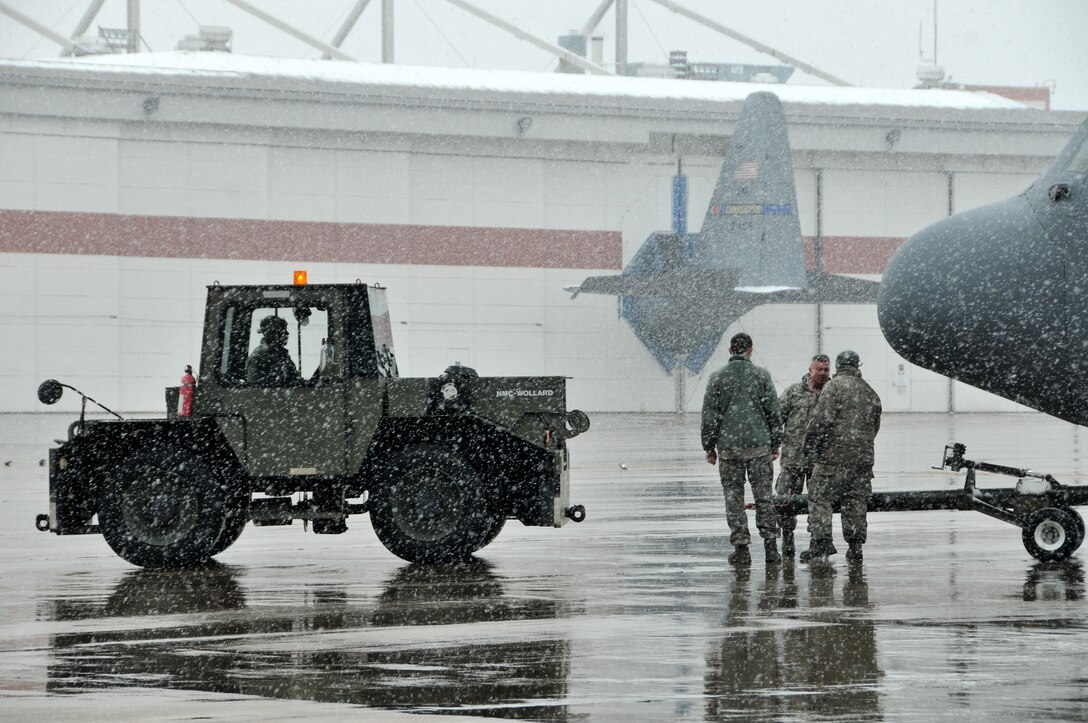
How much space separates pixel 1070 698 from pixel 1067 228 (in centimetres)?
391

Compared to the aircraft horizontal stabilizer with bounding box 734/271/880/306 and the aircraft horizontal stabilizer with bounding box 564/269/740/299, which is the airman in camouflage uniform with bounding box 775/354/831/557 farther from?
the aircraft horizontal stabilizer with bounding box 734/271/880/306

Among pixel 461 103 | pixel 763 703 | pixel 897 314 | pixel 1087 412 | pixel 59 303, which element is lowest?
pixel 763 703

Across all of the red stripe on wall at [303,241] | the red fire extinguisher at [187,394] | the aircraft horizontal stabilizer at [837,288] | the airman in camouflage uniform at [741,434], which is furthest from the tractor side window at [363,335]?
the red stripe on wall at [303,241]

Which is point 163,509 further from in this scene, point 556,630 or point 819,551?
point 819,551

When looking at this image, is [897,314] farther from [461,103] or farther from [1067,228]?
[461,103]

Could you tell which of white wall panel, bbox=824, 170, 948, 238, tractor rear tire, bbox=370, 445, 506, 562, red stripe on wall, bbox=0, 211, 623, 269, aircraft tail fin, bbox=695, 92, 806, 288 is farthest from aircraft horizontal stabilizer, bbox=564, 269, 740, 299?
tractor rear tire, bbox=370, 445, 506, 562

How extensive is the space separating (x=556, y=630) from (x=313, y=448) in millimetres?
3477

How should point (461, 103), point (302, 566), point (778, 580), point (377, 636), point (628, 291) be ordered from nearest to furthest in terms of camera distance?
→ point (377, 636) < point (778, 580) < point (302, 566) < point (628, 291) < point (461, 103)

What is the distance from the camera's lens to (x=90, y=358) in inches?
1693

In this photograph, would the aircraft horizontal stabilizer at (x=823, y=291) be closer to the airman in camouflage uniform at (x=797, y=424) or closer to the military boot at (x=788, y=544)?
the airman in camouflage uniform at (x=797, y=424)

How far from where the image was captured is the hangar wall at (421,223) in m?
42.4

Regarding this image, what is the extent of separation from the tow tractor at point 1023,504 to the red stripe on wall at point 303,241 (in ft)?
112

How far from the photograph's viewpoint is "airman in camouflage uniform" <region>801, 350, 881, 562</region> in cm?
1098

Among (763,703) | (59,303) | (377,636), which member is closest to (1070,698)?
(763,703)
